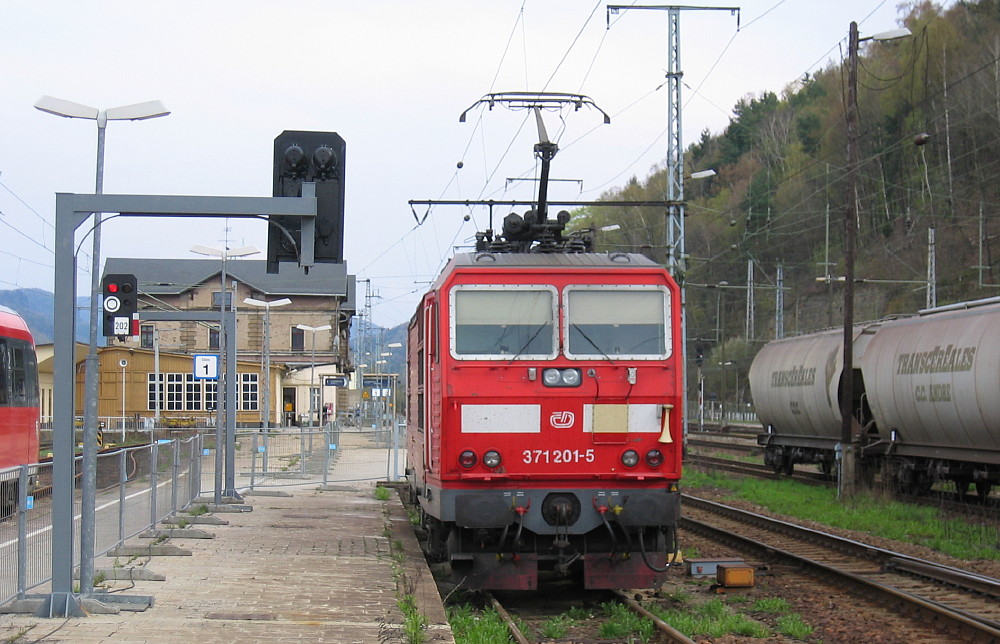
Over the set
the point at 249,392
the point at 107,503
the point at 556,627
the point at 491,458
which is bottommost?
the point at 556,627

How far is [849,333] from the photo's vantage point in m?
21.1

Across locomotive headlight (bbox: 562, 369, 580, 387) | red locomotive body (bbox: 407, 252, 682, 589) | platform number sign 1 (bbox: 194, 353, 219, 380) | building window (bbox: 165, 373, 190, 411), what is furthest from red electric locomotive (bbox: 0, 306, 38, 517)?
building window (bbox: 165, 373, 190, 411)

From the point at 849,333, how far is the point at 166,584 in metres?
14.5

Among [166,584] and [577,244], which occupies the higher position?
[577,244]

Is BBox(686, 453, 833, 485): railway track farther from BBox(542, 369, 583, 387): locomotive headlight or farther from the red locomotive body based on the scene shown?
BBox(542, 369, 583, 387): locomotive headlight

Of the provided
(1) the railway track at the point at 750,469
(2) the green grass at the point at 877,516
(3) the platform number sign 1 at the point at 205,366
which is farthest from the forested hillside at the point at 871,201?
(3) the platform number sign 1 at the point at 205,366

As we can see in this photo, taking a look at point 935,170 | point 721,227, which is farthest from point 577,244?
point 721,227

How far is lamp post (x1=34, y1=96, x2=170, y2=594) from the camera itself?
32.2 ft

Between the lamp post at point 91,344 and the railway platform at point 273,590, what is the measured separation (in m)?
0.58

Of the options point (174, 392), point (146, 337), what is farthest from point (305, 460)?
point (146, 337)

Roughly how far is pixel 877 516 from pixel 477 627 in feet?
33.5

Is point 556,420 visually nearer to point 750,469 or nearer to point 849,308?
point 849,308

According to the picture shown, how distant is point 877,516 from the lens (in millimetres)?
17531

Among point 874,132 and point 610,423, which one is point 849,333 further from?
point 874,132
